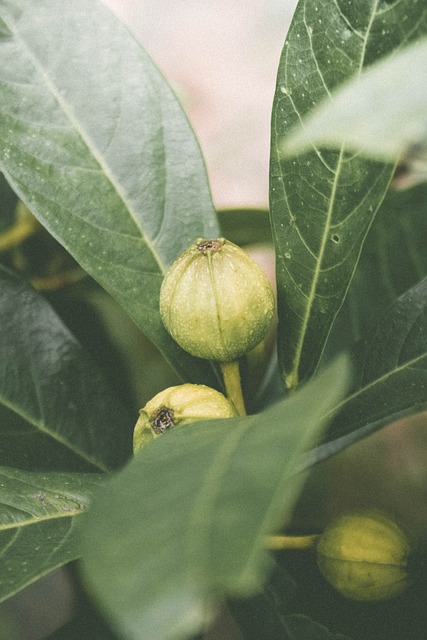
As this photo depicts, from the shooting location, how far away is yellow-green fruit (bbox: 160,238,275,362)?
26.2 inches

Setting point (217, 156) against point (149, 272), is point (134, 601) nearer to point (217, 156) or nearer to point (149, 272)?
point (149, 272)

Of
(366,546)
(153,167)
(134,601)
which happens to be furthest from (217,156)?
(134,601)

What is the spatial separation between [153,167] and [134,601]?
1.89ft

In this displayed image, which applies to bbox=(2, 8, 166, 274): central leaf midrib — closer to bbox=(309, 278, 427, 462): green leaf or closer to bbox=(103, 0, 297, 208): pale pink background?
bbox=(309, 278, 427, 462): green leaf

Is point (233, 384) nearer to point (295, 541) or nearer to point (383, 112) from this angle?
point (295, 541)

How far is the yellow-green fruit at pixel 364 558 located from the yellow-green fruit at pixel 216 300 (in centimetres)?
22

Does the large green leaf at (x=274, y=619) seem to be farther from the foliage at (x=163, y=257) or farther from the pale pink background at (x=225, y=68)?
the pale pink background at (x=225, y=68)

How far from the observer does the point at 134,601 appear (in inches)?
13.3

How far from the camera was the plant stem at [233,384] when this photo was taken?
2.49ft

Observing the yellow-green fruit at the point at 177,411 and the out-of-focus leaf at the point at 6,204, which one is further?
the out-of-focus leaf at the point at 6,204

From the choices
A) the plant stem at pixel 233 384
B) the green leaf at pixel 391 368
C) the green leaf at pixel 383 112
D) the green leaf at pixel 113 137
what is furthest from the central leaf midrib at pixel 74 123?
the green leaf at pixel 383 112

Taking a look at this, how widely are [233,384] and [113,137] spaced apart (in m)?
0.30

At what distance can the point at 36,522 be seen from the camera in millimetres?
641

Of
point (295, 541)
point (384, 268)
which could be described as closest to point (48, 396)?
point (295, 541)
